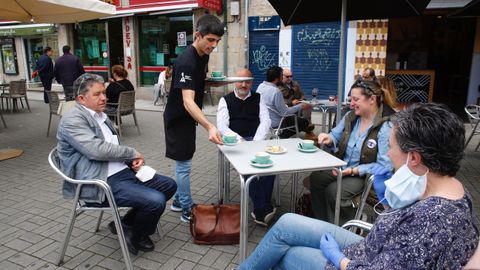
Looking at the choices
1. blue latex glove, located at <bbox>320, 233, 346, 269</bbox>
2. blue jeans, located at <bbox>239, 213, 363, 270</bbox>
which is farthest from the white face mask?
blue jeans, located at <bbox>239, 213, 363, 270</bbox>

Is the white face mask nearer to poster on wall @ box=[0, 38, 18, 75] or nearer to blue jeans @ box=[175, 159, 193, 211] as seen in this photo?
blue jeans @ box=[175, 159, 193, 211]

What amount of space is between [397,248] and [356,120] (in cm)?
184

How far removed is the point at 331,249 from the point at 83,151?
5.77 ft

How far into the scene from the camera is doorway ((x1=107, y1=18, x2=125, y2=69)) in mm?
13100

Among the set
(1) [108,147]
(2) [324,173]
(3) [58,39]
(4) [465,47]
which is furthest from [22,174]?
(4) [465,47]

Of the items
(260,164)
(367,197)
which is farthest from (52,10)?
(367,197)

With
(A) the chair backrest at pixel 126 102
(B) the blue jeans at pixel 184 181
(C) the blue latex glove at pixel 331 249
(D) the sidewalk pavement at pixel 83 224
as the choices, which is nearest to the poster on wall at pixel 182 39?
(A) the chair backrest at pixel 126 102

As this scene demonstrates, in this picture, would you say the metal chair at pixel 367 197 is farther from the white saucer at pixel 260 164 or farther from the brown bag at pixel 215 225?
the brown bag at pixel 215 225

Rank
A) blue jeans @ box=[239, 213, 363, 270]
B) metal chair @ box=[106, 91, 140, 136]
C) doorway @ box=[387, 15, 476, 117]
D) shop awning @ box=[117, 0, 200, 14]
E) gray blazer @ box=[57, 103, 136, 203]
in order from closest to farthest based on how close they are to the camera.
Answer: blue jeans @ box=[239, 213, 363, 270]
gray blazer @ box=[57, 103, 136, 203]
metal chair @ box=[106, 91, 140, 136]
shop awning @ box=[117, 0, 200, 14]
doorway @ box=[387, 15, 476, 117]

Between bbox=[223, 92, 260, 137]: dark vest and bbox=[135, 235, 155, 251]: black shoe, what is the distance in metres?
1.39

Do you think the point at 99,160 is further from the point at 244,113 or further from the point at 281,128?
the point at 281,128

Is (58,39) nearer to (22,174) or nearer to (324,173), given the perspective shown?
(22,174)

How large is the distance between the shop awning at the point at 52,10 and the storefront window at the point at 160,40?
554cm

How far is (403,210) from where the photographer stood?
149 centimetres
